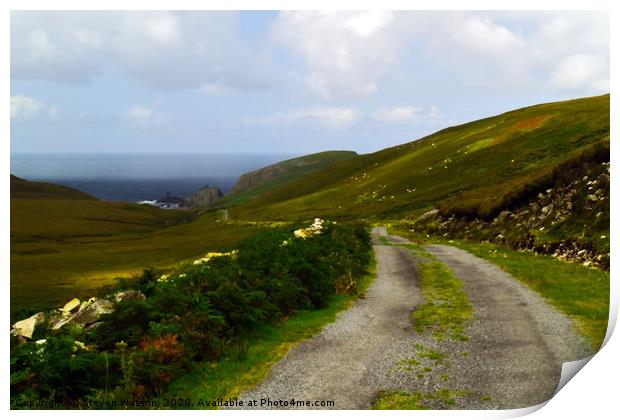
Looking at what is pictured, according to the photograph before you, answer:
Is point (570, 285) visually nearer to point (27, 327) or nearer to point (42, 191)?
point (27, 327)

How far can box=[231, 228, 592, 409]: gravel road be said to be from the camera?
12234mm

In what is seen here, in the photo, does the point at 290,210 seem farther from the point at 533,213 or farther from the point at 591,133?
the point at 533,213

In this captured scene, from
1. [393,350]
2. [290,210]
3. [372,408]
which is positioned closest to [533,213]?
[393,350]

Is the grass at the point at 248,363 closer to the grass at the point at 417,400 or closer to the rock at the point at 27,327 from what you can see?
the grass at the point at 417,400

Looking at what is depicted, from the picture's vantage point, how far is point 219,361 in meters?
14.0

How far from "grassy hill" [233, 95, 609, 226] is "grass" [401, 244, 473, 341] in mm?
21517

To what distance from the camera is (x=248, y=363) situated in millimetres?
13859

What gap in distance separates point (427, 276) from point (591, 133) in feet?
199

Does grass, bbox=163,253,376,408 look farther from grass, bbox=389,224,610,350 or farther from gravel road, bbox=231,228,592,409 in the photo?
grass, bbox=389,224,610,350

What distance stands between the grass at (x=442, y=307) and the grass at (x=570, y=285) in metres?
3.81

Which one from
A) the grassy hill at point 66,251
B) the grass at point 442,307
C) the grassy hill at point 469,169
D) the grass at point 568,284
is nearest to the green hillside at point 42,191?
the grassy hill at point 66,251

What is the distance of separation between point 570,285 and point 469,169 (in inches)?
2545

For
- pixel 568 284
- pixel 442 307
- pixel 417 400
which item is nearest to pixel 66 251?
pixel 442 307

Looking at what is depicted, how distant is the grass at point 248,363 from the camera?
1226 centimetres
